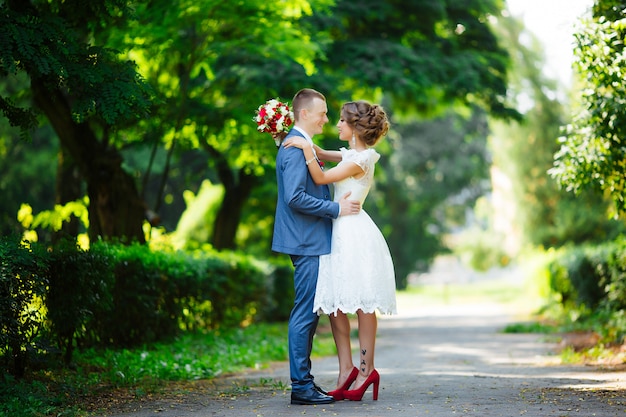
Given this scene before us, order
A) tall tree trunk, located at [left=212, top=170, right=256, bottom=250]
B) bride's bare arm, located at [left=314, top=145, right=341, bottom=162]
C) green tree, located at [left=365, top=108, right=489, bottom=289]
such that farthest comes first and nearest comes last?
green tree, located at [left=365, top=108, right=489, bottom=289], tall tree trunk, located at [left=212, top=170, right=256, bottom=250], bride's bare arm, located at [left=314, top=145, right=341, bottom=162]

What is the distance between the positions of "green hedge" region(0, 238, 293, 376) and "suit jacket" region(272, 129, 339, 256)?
2.02 metres

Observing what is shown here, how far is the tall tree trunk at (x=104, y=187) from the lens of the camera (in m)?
12.5

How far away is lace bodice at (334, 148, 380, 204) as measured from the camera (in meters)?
6.64

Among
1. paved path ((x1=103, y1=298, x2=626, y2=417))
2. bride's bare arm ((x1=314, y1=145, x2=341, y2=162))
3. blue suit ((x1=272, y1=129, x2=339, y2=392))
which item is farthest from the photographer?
bride's bare arm ((x1=314, y1=145, x2=341, y2=162))

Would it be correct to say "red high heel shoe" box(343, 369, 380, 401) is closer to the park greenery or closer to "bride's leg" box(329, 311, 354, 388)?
"bride's leg" box(329, 311, 354, 388)

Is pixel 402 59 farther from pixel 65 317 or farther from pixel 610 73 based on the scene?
pixel 65 317

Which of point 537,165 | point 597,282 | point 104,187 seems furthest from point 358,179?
point 537,165

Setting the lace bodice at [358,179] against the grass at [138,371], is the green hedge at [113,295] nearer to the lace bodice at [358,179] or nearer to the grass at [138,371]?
the grass at [138,371]

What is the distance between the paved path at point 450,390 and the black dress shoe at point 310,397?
0.10m

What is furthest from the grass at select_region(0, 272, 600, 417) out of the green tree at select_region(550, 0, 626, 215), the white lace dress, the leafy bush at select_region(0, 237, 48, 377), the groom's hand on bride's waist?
the green tree at select_region(550, 0, 626, 215)

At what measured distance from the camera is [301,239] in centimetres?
649

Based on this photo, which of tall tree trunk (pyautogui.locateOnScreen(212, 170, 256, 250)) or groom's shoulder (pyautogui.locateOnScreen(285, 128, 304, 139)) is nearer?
groom's shoulder (pyautogui.locateOnScreen(285, 128, 304, 139))

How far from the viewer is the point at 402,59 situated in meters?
17.7

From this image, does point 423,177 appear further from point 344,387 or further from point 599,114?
point 344,387
